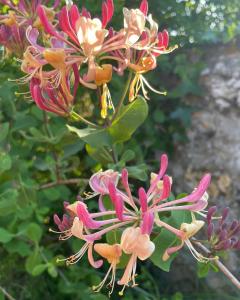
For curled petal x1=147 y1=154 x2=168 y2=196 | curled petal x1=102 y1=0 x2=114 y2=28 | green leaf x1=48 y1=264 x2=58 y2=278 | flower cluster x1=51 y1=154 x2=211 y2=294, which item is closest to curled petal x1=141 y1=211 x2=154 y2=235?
flower cluster x1=51 y1=154 x2=211 y2=294

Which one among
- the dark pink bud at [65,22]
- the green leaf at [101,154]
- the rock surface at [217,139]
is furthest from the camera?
the rock surface at [217,139]

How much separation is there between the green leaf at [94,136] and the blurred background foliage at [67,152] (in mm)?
219

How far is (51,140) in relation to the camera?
1.21 m

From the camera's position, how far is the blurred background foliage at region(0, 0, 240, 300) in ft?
4.09

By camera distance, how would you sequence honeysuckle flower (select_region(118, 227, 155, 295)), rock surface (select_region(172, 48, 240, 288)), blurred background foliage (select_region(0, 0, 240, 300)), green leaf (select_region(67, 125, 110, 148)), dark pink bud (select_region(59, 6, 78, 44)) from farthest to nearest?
rock surface (select_region(172, 48, 240, 288)) → blurred background foliage (select_region(0, 0, 240, 300)) → green leaf (select_region(67, 125, 110, 148)) → dark pink bud (select_region(59, 6, 78, 44)) → honeysuckle flower (select_region(118, 227, 155, 295))

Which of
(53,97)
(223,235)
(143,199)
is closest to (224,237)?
(223,235)

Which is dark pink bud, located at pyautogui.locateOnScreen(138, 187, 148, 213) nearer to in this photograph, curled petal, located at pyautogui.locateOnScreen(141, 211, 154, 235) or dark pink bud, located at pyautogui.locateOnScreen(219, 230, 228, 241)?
curled petal, located at pyautogui.locateOnScreen(141, 211, 154, 235)

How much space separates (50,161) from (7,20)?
431 mm

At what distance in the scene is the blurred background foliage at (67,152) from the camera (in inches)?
49.1

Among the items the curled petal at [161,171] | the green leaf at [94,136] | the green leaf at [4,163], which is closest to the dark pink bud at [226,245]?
the curled petal at [161,171]

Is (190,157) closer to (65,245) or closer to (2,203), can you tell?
(65,245)

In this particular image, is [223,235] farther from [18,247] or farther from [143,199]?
[18,247]

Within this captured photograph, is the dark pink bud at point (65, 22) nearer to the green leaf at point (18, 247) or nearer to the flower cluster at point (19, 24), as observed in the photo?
the flower cluster at point (19, 24)

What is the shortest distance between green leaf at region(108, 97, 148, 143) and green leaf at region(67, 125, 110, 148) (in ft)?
0.04
